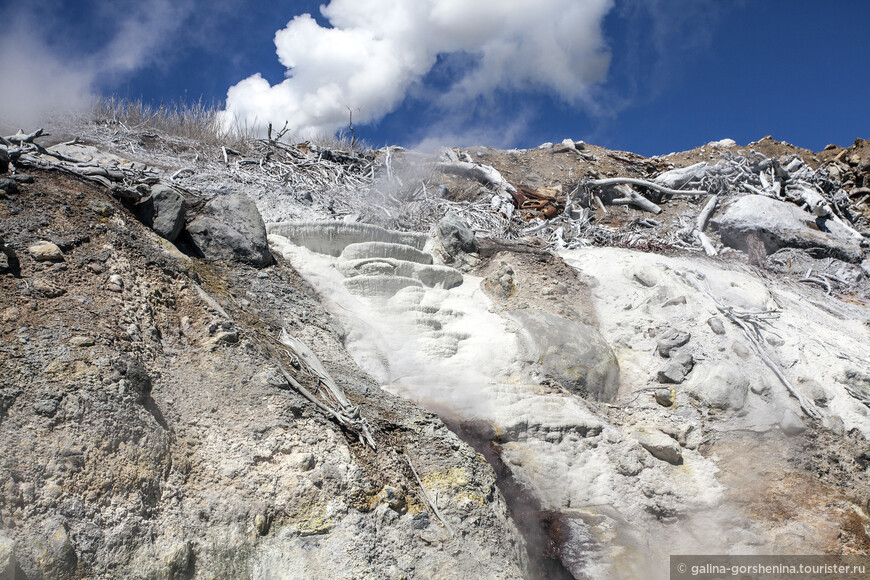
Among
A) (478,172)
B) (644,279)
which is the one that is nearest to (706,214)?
(644,279)

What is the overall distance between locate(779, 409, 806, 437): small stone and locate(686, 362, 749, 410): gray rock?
0.32 meters

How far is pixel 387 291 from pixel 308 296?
0.85m

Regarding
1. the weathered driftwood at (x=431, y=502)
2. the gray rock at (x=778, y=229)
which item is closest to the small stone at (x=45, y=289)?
the weathered driftwood at (x=431, y=502)

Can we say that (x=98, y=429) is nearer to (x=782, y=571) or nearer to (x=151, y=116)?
(x=782, y=571)

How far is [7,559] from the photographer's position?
2.05 metres

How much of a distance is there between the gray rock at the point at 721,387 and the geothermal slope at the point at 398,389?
28 millimetres

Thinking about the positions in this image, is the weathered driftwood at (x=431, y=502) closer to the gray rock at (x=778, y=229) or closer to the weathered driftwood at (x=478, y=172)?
the gray rock at (x=778, y=229)

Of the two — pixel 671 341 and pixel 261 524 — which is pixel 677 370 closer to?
pixel 671 341

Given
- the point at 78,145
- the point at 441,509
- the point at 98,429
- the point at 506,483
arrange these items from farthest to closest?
the point at 78,145 → the point at 506,483 → the point at 441,509 → the point at 98,429

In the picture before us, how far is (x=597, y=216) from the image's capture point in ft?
32.4

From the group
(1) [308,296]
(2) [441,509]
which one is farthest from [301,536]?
(1) [308,296]

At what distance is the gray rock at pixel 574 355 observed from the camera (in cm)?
504

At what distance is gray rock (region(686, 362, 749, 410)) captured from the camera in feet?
15.8

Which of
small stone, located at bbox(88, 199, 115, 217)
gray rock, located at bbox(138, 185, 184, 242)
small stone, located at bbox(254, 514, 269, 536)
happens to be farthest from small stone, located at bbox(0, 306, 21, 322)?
gray rock, located at bbox(138, 185, 184, 242)
